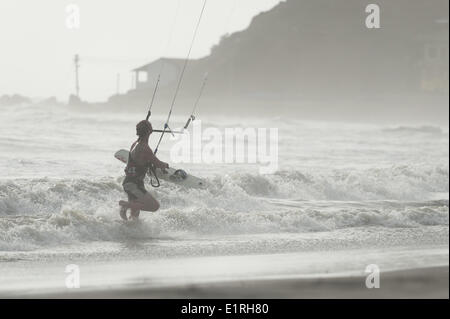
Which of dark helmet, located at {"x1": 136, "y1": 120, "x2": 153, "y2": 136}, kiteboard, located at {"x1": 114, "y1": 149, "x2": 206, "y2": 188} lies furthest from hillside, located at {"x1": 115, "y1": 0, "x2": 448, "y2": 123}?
dark helmet, located at {"x1": 136, "y1": 120, "x2": 153, "y2": 136}

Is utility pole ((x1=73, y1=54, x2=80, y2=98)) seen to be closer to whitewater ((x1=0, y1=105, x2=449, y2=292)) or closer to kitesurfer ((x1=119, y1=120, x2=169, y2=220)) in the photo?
whitewater ((x1=0, y1=105, x2=449, y2=292))

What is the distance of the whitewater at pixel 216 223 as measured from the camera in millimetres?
10062

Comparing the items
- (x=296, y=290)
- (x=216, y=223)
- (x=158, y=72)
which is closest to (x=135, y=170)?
(x=216, y=223)

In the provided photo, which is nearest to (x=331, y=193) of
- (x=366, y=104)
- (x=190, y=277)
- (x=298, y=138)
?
(x=190, y=277)

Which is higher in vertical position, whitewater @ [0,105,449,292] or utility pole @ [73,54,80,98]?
utility pole @ [73,54,80,98]

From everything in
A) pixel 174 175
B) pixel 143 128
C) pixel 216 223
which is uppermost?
pixel 143 128

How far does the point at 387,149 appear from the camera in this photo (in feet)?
123

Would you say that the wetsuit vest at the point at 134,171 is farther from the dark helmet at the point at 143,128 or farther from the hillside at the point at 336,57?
the hillside at the point at 336,57

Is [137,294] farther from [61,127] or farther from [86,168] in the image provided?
[61,127]

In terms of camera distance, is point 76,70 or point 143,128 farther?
point 76,70

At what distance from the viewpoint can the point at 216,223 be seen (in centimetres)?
1333

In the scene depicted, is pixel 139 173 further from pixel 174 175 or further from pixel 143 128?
pixel 174 175

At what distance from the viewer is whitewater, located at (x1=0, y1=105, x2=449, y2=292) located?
10.1m

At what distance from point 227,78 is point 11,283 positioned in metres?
76.1
